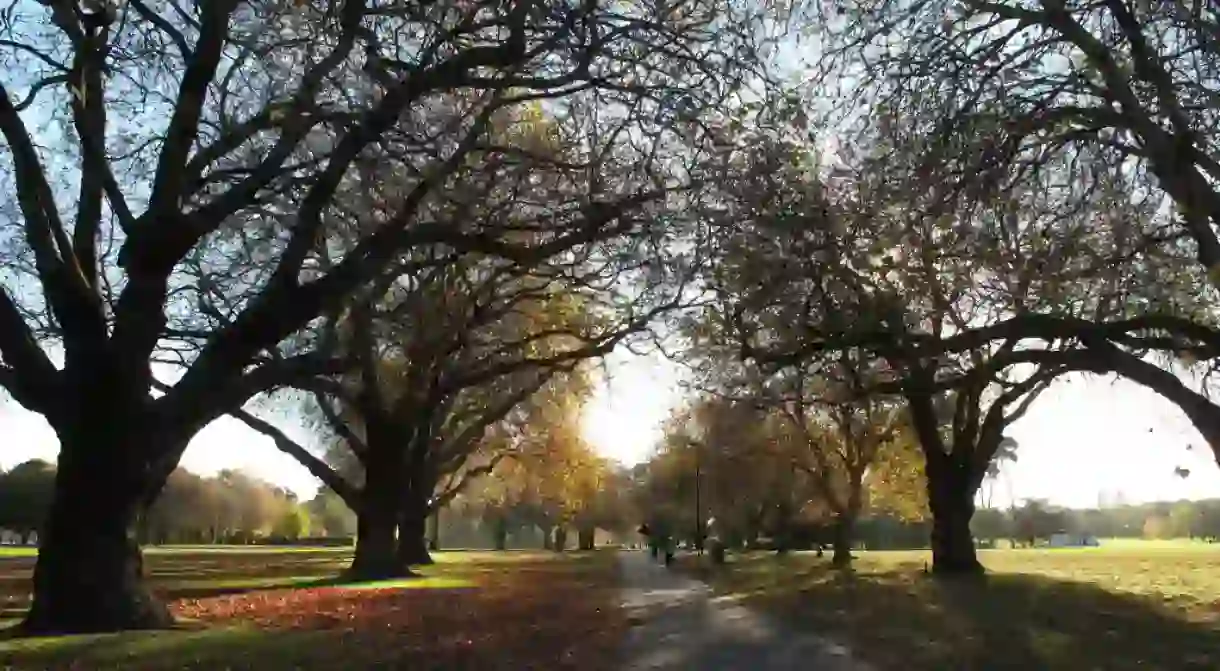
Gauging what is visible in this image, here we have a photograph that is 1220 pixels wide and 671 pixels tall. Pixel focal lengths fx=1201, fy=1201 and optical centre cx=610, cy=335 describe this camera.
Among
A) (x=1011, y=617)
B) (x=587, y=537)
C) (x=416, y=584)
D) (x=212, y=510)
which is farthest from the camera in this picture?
(x=587, y=537)

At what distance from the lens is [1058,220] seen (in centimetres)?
1797

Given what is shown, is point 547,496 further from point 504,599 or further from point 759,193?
point 759,193

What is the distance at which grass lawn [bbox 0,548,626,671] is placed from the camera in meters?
13.0

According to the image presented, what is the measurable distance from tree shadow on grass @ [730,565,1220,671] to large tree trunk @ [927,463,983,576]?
3610 millimetres

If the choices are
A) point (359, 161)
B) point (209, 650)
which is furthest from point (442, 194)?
point (209, 650)

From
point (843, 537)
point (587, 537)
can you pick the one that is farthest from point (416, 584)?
point (587, 537)

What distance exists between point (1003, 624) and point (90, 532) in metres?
13.3

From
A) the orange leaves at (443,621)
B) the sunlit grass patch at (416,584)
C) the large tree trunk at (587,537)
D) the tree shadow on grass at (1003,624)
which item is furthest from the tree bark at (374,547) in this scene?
the large tree trunk at (587,537)

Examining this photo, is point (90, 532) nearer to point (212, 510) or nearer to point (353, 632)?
point (353, 632)

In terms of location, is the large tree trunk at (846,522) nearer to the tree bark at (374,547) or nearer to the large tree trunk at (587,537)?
the tree bark at (374,547)

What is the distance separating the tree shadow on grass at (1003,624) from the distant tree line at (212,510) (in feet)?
159

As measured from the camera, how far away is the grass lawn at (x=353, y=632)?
13.0 metres

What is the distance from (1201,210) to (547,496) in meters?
47.4

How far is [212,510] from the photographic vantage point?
327 feet
